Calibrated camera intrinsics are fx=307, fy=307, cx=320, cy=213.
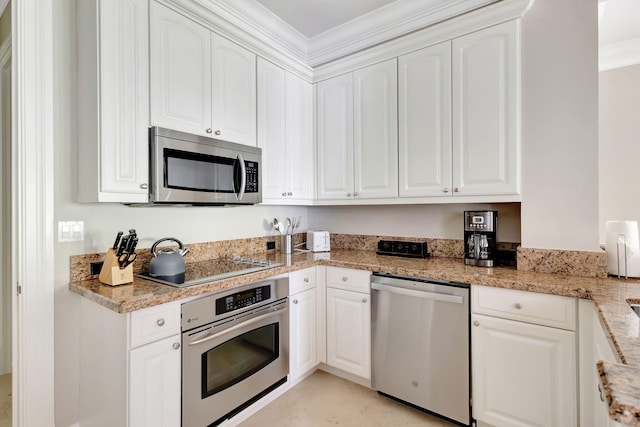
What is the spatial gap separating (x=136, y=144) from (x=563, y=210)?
2.39m

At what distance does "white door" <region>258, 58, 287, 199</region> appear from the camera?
231 centimetres

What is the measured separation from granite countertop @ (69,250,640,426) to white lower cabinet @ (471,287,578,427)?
83 millimetres

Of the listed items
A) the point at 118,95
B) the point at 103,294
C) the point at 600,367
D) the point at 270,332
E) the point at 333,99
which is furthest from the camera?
the point at 333,99

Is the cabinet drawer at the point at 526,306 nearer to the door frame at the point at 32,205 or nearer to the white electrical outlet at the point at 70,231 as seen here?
the white electrical outlet at the point at 70,231

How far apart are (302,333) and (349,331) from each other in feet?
1.12

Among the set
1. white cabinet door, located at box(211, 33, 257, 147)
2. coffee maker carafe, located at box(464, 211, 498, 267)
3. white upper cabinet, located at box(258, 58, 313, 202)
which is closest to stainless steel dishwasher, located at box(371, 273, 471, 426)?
coffee maker carafe, located at box(464, 211, 498, 267)

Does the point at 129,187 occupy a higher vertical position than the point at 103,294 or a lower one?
higher

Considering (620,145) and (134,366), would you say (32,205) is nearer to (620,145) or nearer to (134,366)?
(134,366)

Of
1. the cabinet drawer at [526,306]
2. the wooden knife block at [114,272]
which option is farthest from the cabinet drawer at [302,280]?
the cabinet drawer at [526,306]

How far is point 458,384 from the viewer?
178cm

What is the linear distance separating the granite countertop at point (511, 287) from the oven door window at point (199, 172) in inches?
22.6

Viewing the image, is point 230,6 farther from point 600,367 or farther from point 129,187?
point 600,367

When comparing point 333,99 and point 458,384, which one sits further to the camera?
point 333,99

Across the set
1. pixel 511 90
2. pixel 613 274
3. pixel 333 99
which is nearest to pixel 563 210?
pixel 613 274
